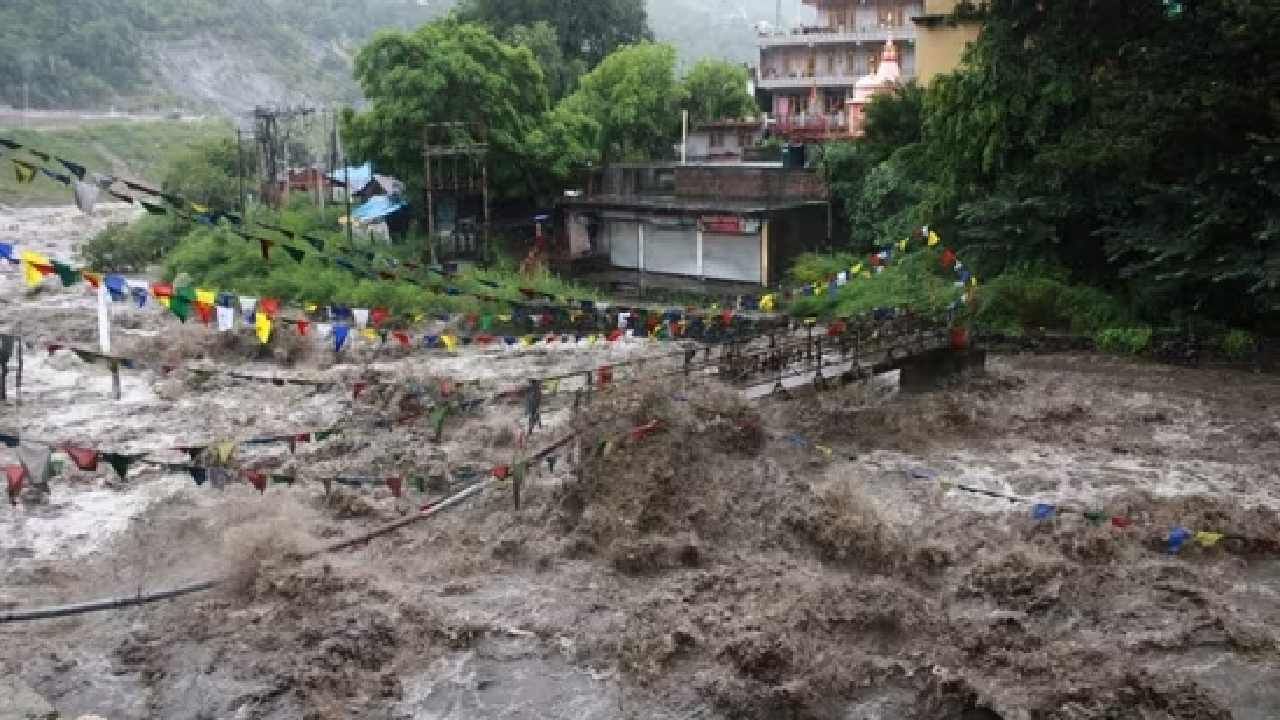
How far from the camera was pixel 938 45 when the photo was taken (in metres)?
31.7

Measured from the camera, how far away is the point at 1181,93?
749 inches

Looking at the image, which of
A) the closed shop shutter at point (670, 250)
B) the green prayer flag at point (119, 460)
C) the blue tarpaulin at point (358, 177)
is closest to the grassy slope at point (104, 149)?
the blue tarpaulin at point (358, 177)

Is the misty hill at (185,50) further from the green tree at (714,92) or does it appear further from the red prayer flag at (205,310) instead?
the red prayer flag at (205,310)

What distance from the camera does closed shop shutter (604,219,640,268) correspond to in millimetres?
32688

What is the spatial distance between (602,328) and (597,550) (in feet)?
37.5

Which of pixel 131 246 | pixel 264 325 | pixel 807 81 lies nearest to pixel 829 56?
pixel 807 81

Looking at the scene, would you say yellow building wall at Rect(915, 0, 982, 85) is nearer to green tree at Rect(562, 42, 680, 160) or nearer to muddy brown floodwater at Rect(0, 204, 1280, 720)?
green tree at Rect(562, 42, 680, 160)

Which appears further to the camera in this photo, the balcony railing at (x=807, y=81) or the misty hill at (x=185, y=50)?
the misty hill at (x=185, y=50)

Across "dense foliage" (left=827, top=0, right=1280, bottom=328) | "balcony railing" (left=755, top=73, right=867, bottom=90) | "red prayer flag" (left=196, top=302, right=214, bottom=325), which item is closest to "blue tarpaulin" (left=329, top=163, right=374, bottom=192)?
"dense foliage" (left=827, top=0, right=1280, bottom=328)

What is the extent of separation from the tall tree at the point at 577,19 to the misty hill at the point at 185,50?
35578 millimetres

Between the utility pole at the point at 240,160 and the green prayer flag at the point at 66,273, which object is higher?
the utility pole at the point at 240,160

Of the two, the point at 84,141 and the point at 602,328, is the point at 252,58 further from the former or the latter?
the point at 602,328

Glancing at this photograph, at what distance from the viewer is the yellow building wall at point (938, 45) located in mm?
31172

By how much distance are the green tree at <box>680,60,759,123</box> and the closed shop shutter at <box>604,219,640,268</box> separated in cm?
1054
